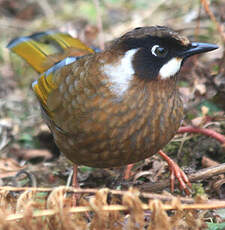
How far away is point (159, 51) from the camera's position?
2.99 meters

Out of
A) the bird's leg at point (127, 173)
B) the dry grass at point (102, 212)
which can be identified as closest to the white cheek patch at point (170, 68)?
the dry grass at point (102, 212)

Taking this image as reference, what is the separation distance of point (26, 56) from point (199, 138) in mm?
1958

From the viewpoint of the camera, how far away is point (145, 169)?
13.3ft

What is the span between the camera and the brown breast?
3.12m

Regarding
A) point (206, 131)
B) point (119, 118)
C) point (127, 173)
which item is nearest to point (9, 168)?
point (127, 173)

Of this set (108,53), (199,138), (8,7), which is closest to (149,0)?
(8,7)

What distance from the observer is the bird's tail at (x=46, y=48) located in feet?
14.6

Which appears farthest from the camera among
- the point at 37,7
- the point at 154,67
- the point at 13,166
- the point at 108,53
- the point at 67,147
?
the point at 37,7

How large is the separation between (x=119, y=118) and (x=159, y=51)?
21.5 inches

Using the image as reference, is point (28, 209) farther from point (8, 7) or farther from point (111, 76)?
point (8, 7)

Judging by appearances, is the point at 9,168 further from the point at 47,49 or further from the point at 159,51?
the point at 159,51

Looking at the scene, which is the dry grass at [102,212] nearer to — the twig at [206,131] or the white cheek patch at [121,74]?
the white cheek patch at [121,74]

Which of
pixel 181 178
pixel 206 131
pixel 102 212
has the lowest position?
pixel 181 178

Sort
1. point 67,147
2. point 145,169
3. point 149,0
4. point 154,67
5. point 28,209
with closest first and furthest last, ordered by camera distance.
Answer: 1. point 28,209
2. point 154,67
3. point 67,147
4. point 145,169
5. point 149,0
